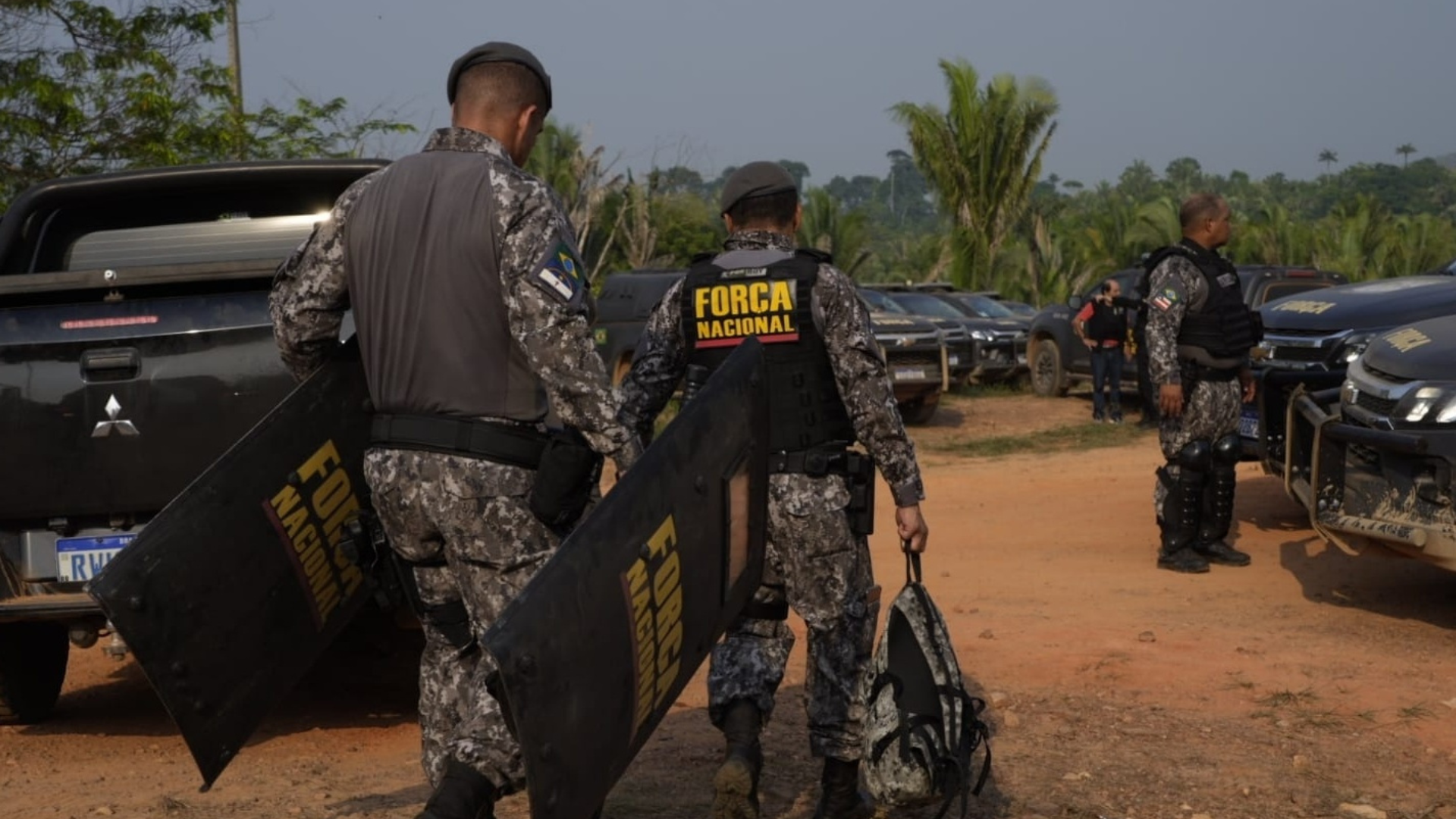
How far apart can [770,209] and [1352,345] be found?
5741 mm

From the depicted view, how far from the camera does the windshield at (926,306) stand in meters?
23.7

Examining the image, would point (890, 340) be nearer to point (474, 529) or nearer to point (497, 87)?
point (497, 87)

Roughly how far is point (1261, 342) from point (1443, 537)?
3709mm

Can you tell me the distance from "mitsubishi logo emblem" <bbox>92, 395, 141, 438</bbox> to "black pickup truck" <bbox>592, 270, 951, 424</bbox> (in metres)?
12.9

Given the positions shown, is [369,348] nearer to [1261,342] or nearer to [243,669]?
[243,669]

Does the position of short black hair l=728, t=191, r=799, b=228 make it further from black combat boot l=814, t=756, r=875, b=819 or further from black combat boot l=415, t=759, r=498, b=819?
black combat boot l=415, t=759, r=498, b=819

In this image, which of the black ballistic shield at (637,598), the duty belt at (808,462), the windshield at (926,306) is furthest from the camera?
the windshield at (926,306)

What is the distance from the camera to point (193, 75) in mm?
16219

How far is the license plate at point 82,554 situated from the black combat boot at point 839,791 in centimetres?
246

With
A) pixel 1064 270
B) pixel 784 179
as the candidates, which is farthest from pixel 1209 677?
pixel 1064 270

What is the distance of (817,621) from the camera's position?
488 centimetres

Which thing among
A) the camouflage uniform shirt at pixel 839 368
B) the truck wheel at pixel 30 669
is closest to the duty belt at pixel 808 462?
the camouflage uniform shirt at pixel 839 368

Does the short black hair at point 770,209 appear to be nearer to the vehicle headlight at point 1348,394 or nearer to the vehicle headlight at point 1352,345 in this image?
the vehicle headlight at point 1348,394

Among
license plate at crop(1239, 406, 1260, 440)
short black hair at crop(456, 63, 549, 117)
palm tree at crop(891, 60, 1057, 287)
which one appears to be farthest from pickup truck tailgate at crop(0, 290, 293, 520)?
palm tree at crop(891, 60, 1057, 287)
